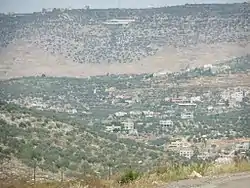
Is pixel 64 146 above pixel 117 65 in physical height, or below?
below

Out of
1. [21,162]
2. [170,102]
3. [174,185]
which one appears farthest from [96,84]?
[174,185]

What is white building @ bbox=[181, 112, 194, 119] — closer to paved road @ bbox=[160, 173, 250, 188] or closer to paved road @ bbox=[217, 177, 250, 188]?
paved road @ bbox=[160, 173, 250, 188]

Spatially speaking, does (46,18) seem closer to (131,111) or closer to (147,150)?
(131,111)

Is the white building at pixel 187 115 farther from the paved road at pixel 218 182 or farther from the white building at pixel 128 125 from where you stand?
the paved road at pixel 218 182

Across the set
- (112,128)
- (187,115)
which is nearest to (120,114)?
(187,115)

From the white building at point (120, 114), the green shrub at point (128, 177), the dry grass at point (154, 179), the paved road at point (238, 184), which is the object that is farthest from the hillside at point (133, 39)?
the green shrub at point (128, 177)

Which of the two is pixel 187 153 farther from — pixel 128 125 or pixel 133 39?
pixel 133 39
